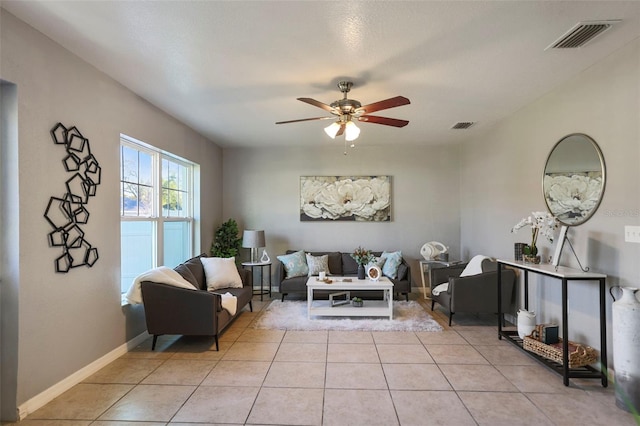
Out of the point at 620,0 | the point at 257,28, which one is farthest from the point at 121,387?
the point at 620,0

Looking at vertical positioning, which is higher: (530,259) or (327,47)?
(327,47)

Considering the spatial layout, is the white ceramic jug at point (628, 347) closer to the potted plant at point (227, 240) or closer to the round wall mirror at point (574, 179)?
the round wall mirror at point (574, 179)

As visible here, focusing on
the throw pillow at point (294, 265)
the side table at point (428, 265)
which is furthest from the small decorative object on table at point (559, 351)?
the throw pillow at point (294, 265)

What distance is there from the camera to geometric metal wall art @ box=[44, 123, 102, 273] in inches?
105

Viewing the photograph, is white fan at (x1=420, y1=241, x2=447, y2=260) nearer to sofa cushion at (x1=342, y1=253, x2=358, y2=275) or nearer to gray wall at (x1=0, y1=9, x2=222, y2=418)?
sofa cushion at (x1=342, y1=253, x2=358, y2=275)

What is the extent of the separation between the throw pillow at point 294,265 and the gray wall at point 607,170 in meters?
2.86

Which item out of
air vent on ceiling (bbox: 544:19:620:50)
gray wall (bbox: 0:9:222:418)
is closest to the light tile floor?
gray wall (bbox: 0:9:222:418)

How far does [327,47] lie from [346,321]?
3.19 meters

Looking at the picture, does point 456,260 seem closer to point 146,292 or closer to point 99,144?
point 146,292

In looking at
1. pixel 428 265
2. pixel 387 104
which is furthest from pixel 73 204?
pixel 428 265

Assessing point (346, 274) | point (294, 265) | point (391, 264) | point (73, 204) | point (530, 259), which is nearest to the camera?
point (73, 204)

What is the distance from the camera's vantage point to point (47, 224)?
2.58m

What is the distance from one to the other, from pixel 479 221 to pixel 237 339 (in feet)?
12.9

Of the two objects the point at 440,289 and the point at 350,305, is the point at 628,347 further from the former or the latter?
the point at 350,305
